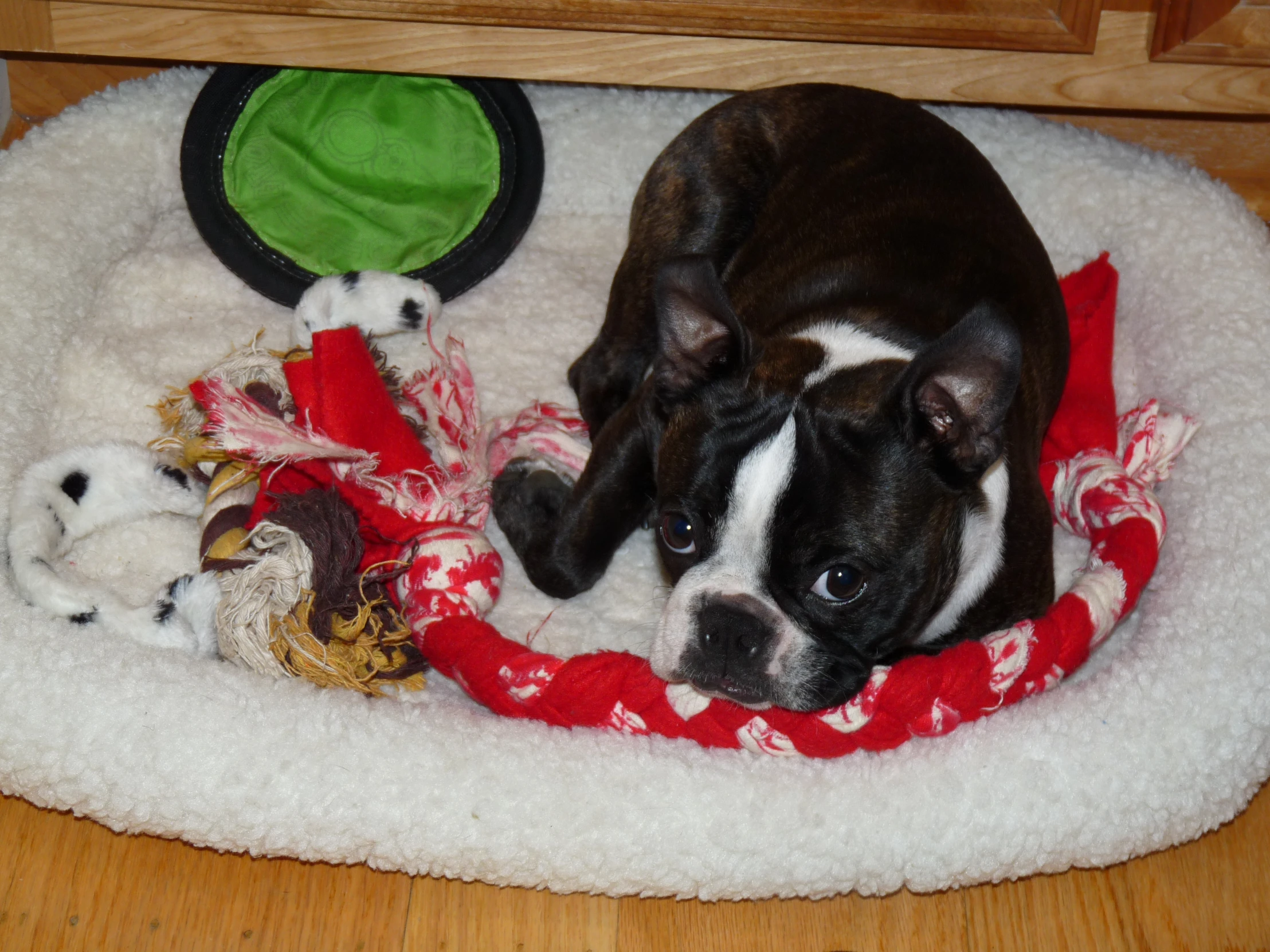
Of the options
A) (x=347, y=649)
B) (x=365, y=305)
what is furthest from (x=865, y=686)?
(x=365, y=305)

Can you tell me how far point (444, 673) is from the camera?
3.04 metres

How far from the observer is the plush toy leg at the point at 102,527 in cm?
298

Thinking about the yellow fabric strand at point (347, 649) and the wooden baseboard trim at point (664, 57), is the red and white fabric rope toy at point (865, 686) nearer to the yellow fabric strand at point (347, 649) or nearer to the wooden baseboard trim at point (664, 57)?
the yellow fabric strand at point (347, 649)

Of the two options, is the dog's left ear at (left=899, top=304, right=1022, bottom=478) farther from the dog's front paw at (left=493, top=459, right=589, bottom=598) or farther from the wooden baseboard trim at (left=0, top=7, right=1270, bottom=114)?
the wooden baseboard trim at (left=0, top=7, right=1270, bottom=114)

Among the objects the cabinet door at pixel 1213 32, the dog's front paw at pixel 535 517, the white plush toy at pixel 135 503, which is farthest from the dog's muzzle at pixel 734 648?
the cabinet door at pixel 1213 32

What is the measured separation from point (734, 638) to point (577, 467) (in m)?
1.08

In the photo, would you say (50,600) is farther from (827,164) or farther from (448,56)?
(827,164)

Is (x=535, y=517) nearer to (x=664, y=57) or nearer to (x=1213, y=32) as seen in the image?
(x=664, y=57)

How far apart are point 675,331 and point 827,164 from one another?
950mm

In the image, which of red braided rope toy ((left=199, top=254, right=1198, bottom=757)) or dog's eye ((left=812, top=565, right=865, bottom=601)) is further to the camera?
red braided rope toy ((left=199, top=254, right=1198, bottom=757))

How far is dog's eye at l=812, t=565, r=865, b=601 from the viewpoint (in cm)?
248

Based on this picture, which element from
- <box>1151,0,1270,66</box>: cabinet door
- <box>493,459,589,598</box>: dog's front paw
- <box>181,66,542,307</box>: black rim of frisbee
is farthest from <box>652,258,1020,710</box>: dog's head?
<box>1151,0,1270,66</box>: cabinet door

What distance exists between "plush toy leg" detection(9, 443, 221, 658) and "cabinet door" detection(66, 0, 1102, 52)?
1177mm

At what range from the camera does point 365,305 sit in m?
3.62
